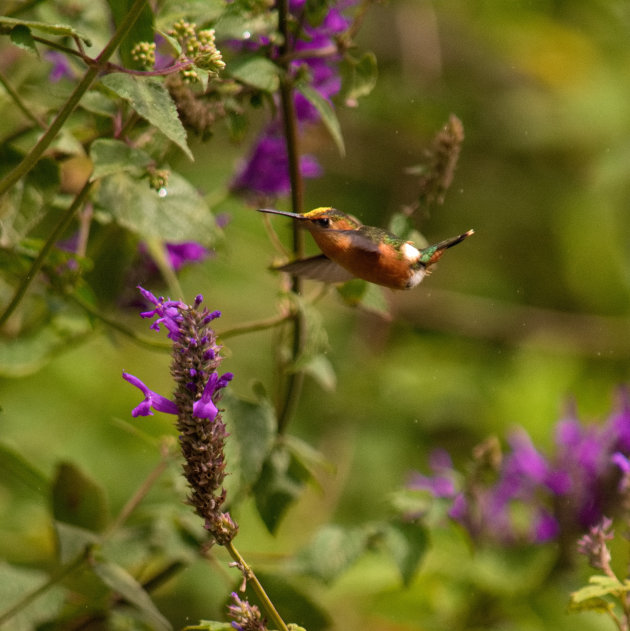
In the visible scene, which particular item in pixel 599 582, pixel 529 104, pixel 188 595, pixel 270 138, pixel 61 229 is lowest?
pixel 188 595

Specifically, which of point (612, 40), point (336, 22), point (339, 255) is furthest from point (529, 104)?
point (339, 255)

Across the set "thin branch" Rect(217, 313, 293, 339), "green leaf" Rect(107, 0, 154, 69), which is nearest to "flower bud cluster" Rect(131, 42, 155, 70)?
"green leaf" Rect(107, 0, 154, 69)

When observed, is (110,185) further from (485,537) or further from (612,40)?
(612,40)

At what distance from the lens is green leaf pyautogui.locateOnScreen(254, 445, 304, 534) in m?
0.81

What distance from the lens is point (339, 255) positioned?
0.61m

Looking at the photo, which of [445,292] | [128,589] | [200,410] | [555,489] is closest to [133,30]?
[200,410]

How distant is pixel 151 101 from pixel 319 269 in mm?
161

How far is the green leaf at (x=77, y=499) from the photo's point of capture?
2.78 ft

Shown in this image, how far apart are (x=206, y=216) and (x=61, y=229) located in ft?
0.40

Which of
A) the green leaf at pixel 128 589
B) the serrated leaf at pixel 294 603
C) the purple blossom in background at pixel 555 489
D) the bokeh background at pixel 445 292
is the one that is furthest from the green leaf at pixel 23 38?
the bokeh background at pixel 445 292

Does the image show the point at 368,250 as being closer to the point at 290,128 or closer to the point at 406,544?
the point at 290,128

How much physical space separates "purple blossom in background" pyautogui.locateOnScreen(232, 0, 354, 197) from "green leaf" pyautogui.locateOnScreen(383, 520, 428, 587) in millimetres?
309

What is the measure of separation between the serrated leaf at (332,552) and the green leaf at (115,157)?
0.39 metres

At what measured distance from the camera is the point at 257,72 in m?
0.68
